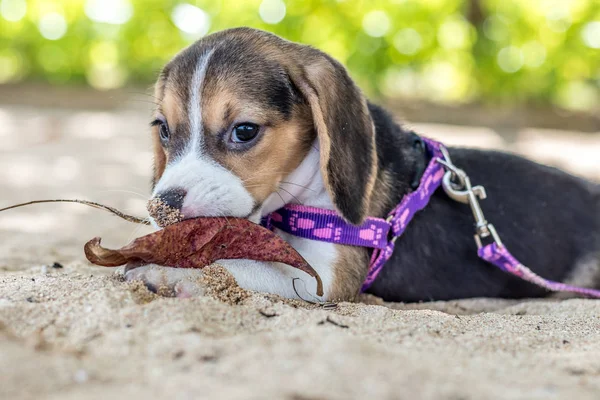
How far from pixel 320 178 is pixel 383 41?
9271 millimetres

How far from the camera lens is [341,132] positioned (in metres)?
3.50

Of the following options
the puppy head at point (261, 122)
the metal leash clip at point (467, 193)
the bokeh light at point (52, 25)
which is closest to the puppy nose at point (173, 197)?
the puppy head at point (261, 122)

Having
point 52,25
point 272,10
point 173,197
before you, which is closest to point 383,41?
point 272,10

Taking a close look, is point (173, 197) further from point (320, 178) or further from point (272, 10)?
point (272, 10)

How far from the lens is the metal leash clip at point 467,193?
3.82 meters

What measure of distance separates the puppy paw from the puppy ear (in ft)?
2.69

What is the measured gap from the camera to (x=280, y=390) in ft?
6.23

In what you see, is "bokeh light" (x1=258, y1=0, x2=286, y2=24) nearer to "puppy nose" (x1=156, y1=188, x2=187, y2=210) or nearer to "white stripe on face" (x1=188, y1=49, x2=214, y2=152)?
"white stripe on face" (x1=188, y1=49, x2=214, y2=152)

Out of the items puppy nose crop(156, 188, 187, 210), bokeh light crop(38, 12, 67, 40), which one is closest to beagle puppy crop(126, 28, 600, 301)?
puppy nose crop(156, 188, 187, 210)

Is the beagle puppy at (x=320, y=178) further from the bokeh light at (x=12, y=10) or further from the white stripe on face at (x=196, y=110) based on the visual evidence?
the bokeh light at (x=12, y=10)

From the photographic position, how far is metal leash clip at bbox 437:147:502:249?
382cm

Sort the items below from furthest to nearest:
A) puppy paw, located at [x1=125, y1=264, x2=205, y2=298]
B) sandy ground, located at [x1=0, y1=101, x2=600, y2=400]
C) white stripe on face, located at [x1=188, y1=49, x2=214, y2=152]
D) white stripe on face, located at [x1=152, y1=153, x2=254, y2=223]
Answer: white stripe on face, located at [x1=188, y1=49, x2=214, y2=152] → white stripe on face, located at [x1=152, y1=153, x2=254, y2=223] → puppy paw, located at [x1=125, y1=264, x2=205, y2=298] → sandy ground, located at [x1=0, y1=101, x2=600, y2=400]

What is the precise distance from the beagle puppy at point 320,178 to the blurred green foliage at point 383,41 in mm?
8370

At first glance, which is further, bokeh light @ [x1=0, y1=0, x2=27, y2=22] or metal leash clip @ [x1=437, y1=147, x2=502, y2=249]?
bokeh light @ [x1=0, y1=0, x2=27, y2=22]
